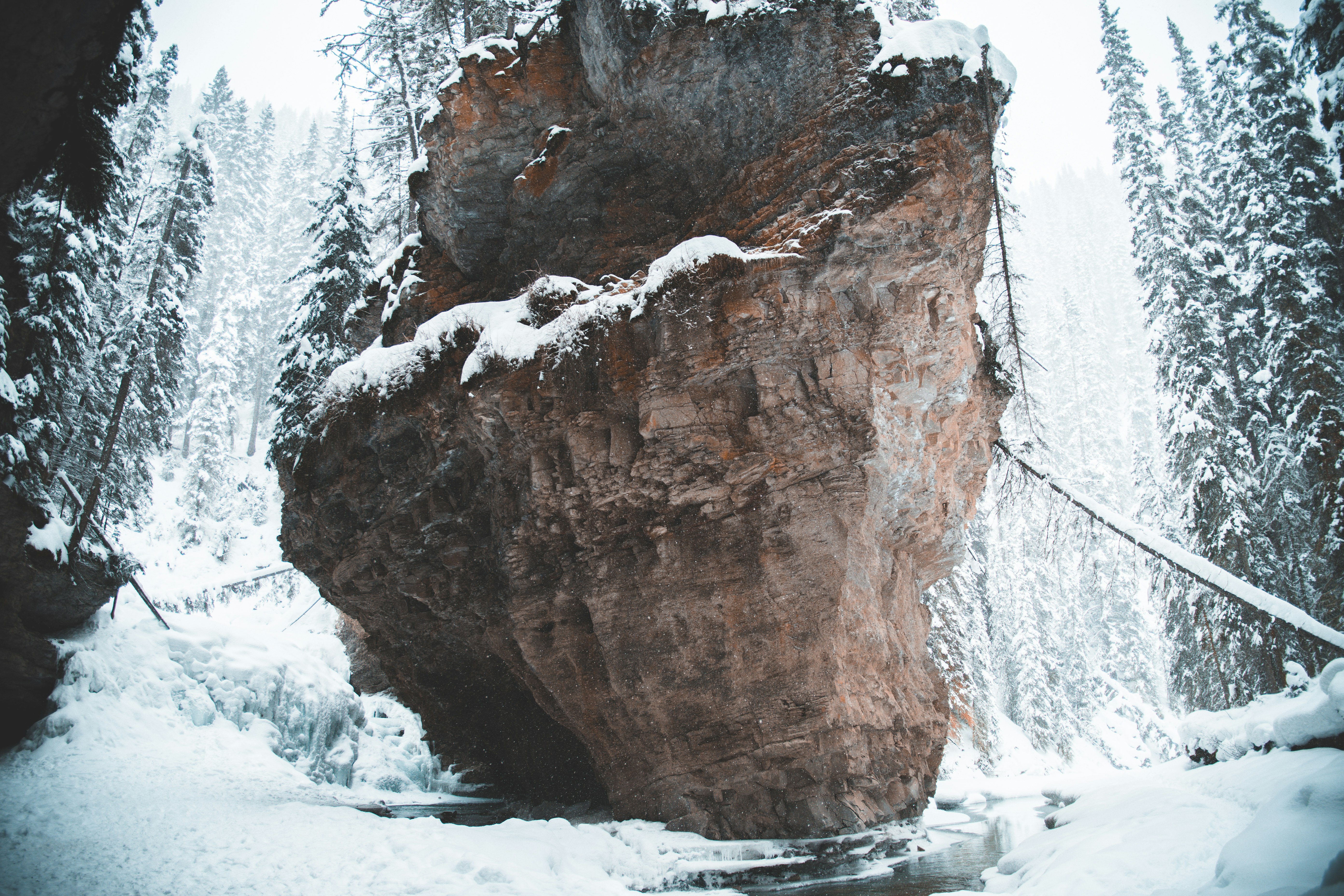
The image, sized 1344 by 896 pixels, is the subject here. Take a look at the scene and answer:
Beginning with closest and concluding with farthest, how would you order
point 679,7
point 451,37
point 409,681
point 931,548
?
1. point 679,7
2. point 931,548
3. point 409,681
4. point 451,37

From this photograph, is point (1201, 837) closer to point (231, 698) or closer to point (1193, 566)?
point (1193, 566)

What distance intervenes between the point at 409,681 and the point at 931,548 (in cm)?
1155

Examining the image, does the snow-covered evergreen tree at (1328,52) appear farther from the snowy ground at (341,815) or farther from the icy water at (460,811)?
Answer: the icy water at (460,811)

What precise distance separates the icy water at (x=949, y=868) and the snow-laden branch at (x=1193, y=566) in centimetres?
449

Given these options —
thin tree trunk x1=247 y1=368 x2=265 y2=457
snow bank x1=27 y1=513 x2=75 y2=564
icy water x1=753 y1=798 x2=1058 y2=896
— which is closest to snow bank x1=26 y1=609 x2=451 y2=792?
snow bank x1=27 y1=513 x2=75 y2=564

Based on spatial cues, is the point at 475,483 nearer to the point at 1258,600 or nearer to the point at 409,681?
the point at 409,681

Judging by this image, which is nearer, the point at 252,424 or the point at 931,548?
the point at 931,548

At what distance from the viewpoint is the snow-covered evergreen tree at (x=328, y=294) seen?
59.2 feet

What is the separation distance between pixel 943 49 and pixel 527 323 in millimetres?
7023

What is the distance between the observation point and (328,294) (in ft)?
61.2

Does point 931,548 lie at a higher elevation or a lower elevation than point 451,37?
lower

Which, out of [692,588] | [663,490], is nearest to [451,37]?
[663,490]

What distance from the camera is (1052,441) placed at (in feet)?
127

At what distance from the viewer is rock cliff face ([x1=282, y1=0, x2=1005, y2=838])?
930cm
